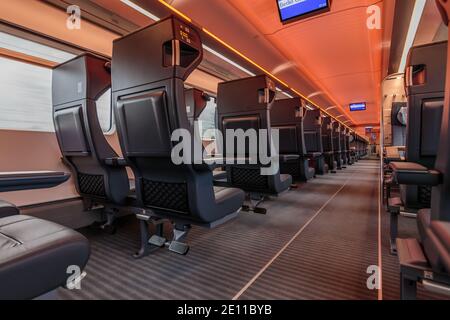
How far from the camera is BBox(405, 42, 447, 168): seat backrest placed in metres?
1.45

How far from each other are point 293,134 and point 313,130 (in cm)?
153

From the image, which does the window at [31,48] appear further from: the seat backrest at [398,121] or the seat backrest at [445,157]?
the seat backrest at [398,121]

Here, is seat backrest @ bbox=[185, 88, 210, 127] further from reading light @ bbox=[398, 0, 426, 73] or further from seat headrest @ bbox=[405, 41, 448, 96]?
reading light @ bbox=[398, 0, 426, 73]

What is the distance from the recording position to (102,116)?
3.36m

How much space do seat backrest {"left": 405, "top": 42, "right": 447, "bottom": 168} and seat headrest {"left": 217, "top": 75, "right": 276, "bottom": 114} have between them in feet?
3.95

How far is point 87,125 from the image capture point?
2012mm

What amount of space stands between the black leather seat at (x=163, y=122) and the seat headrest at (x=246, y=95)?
1.13 m

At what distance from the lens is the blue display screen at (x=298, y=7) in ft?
11.6

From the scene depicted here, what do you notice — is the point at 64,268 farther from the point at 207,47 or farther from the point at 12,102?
the point at 207,47

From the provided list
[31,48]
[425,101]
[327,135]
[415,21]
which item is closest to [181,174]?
[425,101]

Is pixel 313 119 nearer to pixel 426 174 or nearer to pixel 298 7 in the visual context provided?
pixel 298 7

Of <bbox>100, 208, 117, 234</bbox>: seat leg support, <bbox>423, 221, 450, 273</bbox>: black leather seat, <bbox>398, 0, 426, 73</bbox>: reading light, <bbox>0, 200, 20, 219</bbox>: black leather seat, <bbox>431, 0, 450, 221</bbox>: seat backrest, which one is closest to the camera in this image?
<bbox>423, 221, 450, 273</bbox>: black leather seat

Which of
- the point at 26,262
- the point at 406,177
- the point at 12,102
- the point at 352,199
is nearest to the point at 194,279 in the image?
the point at 26,262

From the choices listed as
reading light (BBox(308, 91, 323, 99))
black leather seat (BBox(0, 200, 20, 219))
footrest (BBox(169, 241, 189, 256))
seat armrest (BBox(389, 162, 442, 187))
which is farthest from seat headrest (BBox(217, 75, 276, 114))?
reading light (BBox(308, 91, 323, 99))
